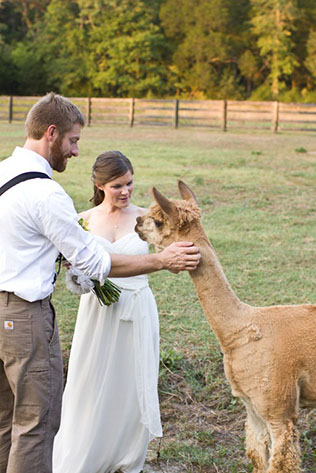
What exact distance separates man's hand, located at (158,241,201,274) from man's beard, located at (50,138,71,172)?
0.76m

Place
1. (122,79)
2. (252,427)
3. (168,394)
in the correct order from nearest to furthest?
1. (252,427)
2. (168,394)
3. (122,79)

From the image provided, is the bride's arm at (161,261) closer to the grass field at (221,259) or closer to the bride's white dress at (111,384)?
the bride's white dress at (111,384)

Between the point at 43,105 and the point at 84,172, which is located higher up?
the point at 43,105

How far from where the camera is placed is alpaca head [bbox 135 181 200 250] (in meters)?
3.63

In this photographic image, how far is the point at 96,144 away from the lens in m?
22.0

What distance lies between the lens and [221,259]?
9.27 metres

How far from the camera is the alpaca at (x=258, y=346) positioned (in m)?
3.75

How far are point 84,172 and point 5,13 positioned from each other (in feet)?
139

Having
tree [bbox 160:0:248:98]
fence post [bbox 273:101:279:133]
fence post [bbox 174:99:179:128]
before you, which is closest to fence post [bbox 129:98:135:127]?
fence post [bbox 174:99:179:128]

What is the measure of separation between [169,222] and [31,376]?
115cm

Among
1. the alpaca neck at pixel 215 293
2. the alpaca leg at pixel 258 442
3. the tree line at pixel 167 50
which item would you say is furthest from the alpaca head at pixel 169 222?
the tree line at pixel 167 50

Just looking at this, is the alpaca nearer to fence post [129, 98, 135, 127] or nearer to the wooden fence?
the wooden fence

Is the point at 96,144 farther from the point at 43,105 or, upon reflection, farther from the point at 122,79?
the point at 122,79

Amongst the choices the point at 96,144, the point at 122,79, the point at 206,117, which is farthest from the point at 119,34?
the point at 96,144
